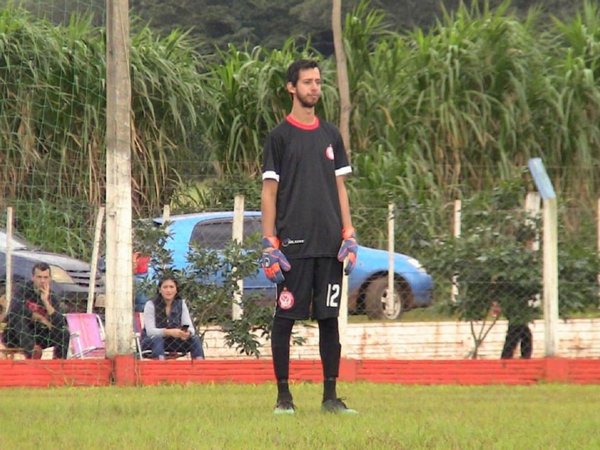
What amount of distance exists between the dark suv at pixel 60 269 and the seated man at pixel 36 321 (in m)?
1.47

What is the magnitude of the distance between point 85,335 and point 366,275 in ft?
7.37

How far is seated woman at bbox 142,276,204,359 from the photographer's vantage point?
11.0 metres

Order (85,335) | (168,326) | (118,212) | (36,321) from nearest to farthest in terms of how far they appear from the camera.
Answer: (118,212) → (168,326) → (36,321) → (85,335)

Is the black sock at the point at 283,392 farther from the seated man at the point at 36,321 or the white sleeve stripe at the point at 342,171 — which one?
the seated man at the point at 36,321

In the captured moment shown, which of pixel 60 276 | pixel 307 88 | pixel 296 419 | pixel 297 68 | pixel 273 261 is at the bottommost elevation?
pixel 296 419

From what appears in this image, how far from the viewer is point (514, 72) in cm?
1955

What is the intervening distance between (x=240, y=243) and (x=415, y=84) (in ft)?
28.8

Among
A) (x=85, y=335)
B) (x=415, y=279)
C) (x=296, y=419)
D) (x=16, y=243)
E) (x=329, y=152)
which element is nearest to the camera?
(x=296, y=419)

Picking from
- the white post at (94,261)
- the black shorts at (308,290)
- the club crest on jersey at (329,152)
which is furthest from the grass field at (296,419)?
the white post at (94,261)

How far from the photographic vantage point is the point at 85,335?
1194 cm

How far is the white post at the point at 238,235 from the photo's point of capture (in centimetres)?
1111

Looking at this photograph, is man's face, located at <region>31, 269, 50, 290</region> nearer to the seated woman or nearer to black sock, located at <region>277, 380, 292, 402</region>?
the seated woman

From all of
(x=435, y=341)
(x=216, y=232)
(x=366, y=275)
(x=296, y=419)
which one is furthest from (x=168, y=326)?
(x=296, y=419)

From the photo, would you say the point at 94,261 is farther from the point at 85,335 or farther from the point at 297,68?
the point at 297,68
